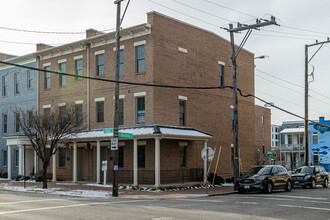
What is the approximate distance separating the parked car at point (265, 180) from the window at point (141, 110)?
8.06 meters

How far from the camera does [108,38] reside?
102 ft

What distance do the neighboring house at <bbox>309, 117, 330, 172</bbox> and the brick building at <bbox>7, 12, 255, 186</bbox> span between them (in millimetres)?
24755

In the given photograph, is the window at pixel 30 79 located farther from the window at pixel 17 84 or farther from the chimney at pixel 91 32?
the chimney at pixel 91 32

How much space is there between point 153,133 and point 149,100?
3178 mm

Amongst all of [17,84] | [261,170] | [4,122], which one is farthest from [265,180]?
[4,122]

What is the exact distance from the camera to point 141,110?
94.9ft

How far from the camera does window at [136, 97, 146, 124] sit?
28.8 metres

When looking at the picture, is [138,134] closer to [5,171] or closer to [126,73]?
[126,73]

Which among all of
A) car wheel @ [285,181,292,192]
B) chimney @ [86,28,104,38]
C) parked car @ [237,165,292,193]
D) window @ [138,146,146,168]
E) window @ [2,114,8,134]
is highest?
chimney @ [86,28,104,38]

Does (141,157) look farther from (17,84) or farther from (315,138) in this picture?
(315,138)

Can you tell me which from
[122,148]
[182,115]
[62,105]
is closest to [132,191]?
[122,148]

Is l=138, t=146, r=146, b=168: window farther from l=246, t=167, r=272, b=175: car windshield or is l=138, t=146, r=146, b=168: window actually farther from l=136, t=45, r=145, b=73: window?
l=246, t=167, r=272, b=175: car windshield

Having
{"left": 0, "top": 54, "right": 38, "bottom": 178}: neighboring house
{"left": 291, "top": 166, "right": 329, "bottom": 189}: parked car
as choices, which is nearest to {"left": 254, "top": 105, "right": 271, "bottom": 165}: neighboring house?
{"left": 291, "top": 166, "right": 329, "bottom": 189}: parked car

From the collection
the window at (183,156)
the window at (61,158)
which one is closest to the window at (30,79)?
the window at (61,158)
